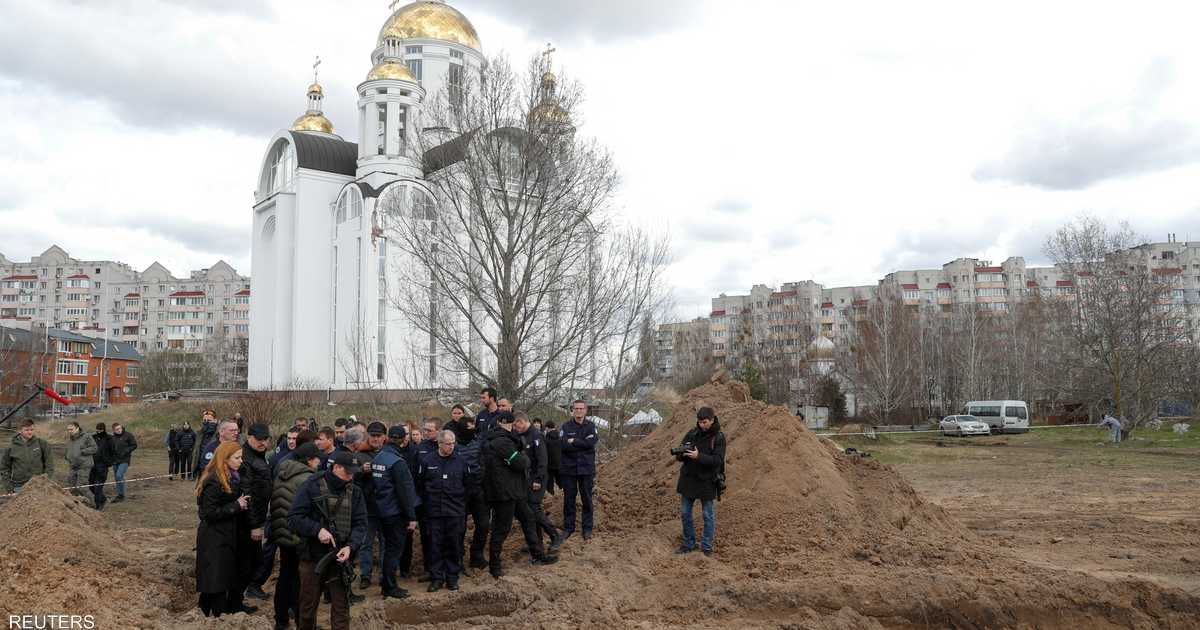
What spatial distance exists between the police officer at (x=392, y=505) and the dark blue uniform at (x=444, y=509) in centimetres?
32

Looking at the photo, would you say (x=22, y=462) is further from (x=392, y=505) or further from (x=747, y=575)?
(x=747, y=575)

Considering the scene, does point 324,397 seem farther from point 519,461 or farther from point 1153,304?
point 1153,304

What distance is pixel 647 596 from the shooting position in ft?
25.7

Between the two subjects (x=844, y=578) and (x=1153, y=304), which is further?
(x=1153, y=304)

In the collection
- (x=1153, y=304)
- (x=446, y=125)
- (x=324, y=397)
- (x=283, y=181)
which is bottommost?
(x=324, y=397)

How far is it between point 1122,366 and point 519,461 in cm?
3763

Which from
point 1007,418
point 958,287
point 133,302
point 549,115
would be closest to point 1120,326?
point 1007,418

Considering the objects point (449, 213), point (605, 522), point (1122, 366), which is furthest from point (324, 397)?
point (1122, 366)

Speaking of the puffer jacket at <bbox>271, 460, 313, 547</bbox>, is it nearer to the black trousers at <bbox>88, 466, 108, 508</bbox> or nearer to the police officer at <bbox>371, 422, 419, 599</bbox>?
the police officer at <bbox>371, 422, 419, 599</bbox>

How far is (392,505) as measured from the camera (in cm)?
758

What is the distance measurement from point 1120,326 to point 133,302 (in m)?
102

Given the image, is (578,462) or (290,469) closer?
(290,469)

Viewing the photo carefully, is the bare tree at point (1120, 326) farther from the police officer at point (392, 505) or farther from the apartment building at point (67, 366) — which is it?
the apartment building at point (67, 366)

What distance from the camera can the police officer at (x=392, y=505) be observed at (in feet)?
24.7
